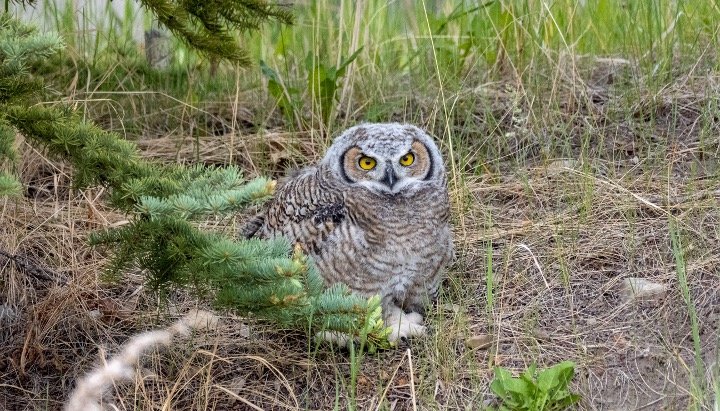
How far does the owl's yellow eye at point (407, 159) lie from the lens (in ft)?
13.5

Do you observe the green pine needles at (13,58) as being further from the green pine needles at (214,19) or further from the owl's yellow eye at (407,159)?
the owl's yellow eye at (407,159)

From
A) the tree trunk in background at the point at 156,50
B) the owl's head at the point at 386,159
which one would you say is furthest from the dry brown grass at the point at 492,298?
the tree trunk in background at the point at 156,50

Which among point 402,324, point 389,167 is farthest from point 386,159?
point 402,324

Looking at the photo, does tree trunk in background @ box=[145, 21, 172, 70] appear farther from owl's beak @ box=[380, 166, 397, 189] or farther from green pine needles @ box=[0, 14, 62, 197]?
green pine needles @ box=[0, 14, 62, 197]

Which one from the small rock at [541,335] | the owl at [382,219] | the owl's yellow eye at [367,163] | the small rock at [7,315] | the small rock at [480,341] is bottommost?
the small rock at [7,315]

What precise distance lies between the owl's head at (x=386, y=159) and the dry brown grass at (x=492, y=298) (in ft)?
1.36

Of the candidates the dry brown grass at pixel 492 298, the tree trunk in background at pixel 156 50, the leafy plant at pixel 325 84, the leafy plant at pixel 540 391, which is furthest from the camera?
the tree trunk in background at pixel 156 50

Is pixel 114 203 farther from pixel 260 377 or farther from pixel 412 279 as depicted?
pixel 412 279

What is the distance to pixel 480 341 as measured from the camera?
386 cm

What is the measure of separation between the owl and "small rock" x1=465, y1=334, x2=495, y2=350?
22cm

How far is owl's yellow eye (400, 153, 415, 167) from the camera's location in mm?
4121

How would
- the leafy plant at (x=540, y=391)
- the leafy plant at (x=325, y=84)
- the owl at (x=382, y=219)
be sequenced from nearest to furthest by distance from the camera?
the leafy plant at (x=540, y=391) → the owl at (x=382, y=219) → the leafy plant at (x=325, y=84)

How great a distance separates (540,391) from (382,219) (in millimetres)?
1096

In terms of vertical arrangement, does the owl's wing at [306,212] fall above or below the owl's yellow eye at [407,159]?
below
